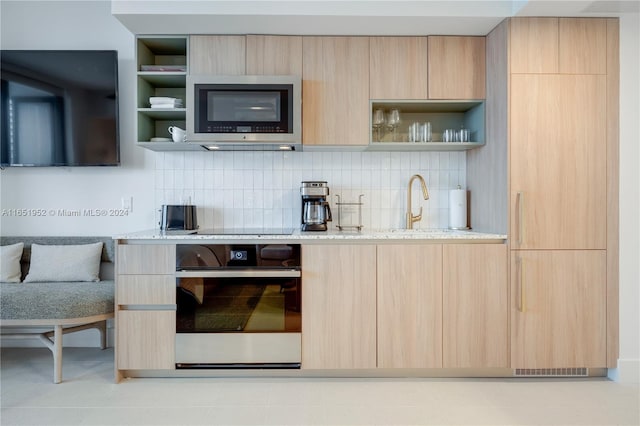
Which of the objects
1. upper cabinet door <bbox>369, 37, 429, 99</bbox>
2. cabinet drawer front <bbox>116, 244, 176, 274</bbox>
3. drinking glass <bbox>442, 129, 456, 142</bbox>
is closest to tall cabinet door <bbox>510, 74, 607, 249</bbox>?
drinking glass <bbox>442, 129, 456, 142</bbox>

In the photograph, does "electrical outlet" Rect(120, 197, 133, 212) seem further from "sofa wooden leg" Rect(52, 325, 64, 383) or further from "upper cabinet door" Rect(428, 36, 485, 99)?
"upper cabinet door" Rect(428, 36, 485, 99)

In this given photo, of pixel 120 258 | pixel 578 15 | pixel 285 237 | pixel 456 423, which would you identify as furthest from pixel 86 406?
pixel 578 15

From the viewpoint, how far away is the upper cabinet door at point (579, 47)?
88.9 inches

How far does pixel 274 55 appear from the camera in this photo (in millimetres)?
2482

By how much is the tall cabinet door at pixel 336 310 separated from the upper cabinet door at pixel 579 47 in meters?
1.59

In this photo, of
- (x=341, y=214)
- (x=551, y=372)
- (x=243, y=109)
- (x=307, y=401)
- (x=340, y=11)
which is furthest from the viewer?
(x=341, y=214)

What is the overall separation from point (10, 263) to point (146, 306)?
118cm

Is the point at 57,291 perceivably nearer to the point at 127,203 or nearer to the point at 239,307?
the point at 127,203

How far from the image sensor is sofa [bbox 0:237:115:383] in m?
2.25

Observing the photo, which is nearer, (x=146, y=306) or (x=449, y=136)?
(x=146, y=306)

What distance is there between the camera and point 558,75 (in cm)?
226

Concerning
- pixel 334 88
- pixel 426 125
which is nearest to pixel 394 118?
pixel 426 125

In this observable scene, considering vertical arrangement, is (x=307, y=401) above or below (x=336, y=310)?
below

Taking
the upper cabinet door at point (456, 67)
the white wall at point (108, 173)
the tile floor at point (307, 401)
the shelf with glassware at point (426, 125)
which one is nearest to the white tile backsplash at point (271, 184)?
the white wall at point (108, 173)
